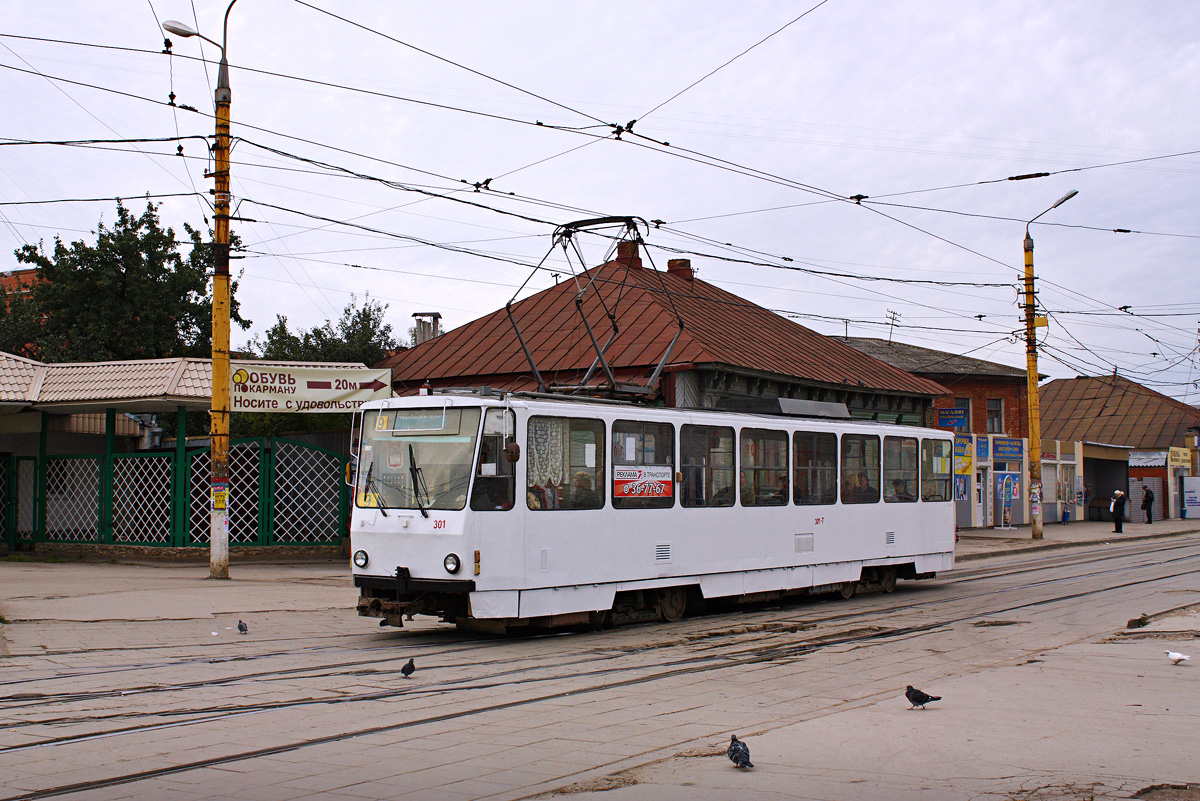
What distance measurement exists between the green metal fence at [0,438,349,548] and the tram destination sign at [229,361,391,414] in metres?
1.72

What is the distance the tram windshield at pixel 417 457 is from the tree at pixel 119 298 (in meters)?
29.7

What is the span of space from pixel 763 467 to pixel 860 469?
251 cm

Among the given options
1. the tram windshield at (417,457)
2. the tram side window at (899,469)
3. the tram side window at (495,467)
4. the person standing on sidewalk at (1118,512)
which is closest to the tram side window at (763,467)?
the tram side window at (899,469)

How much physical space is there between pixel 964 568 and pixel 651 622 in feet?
40.8

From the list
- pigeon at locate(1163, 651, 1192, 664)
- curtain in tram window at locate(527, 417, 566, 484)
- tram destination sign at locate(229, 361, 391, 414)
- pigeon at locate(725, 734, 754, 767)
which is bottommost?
pigeon at locate(1163, 651, 1192, 664)

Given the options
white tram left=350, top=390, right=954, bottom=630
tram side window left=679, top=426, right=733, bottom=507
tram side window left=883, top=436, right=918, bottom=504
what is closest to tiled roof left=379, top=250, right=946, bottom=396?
tram side window left=883, top=436, right=918, bottom=504

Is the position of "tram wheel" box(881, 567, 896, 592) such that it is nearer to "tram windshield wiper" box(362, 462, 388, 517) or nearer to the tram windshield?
the tram windshield

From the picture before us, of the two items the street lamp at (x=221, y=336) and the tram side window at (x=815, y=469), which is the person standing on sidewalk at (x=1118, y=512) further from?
the street lamp at (x=221, y=336)

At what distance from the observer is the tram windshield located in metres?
11.3

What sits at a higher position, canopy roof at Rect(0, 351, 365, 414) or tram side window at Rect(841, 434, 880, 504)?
canopy roof at Rect(0, 351, 365, 414)

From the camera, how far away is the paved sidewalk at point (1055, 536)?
28875 millimetres

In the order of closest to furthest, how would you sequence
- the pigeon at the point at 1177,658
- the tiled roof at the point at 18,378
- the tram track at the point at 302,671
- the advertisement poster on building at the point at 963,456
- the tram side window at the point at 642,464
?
the tram track at the point at 302,671 < the pigeon at the point at 1177,658 < the tram side window at the point at 642,464 < the tiled roof at the point at 18,378 < the advertisement poster on building at the point at 963,456

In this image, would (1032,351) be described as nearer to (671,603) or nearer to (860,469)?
(860,469)

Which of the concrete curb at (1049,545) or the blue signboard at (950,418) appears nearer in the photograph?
the concrete curb at (1049,545)
